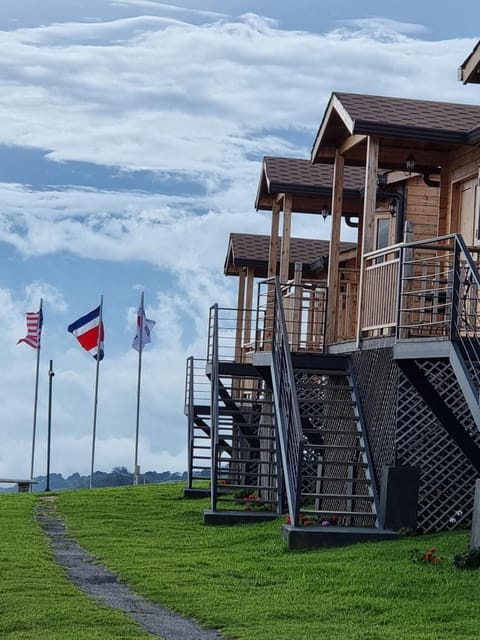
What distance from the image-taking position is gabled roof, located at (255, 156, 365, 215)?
23469 mm

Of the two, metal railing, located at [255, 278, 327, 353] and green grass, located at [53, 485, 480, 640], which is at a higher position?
metal railing, located at [255, 278, 327, 353]

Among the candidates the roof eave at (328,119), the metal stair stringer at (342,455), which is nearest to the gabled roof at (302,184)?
the roof eave at (328,119)

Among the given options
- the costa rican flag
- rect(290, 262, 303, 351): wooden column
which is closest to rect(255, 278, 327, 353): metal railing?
rect(290, 262, 303, 351): wooden column

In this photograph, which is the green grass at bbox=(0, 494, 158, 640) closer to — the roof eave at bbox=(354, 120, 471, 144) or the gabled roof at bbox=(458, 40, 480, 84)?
the roof eave at bbox=(354, 120, 471, 144)

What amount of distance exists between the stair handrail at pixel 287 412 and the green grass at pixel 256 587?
0.75m

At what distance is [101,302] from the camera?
133 ft

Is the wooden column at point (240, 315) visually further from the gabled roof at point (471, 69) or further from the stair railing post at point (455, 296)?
the stair railing post at point (455, 296)

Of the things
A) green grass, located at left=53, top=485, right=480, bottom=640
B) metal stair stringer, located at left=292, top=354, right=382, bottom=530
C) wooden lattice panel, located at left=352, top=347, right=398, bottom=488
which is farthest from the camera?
metal stair stringer, located at left=292, top=354, right=382, bottom=530

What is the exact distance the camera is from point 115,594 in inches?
476

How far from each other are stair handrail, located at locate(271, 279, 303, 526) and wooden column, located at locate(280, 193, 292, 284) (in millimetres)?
4032

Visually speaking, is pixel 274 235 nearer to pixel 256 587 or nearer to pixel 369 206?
pixel 369 206

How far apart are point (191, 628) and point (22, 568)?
3.86 meters

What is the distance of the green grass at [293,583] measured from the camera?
10.2 meters

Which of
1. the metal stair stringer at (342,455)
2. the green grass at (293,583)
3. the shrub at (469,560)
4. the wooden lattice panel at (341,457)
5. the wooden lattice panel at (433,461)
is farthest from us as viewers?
the wooden lattice panel at (341,457)
